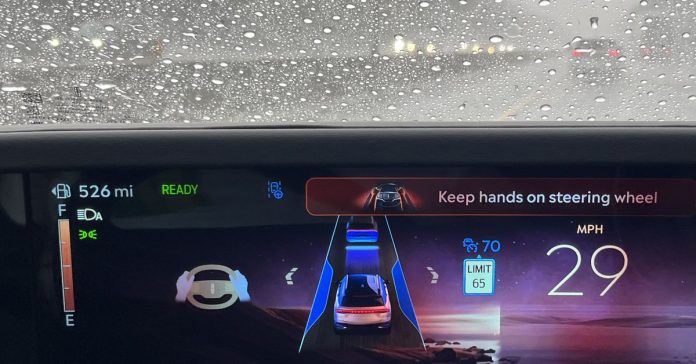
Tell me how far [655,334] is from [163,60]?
1.65m

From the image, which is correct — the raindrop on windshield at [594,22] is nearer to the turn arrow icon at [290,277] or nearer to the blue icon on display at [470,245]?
the blue icon on display at [470,245]

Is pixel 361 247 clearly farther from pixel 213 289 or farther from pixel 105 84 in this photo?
pixel 105 84

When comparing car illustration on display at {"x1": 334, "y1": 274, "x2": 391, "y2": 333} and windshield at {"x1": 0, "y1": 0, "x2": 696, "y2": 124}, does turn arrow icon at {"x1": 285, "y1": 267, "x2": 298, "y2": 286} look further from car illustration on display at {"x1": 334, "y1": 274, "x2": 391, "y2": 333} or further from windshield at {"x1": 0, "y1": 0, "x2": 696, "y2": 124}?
windshield at {"x1": 0, "y1": 0, "x2": 696, "y2": 124}

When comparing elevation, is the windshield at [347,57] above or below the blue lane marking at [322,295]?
above

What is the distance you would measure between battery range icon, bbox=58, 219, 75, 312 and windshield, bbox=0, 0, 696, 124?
0.42 meters

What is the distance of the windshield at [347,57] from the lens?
71.4 inches

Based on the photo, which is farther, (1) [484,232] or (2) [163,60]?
(2) [163,60]

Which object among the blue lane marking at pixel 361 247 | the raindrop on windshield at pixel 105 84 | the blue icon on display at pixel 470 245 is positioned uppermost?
the raindrop on windshield at pixel 105 84

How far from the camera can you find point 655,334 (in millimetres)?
1620

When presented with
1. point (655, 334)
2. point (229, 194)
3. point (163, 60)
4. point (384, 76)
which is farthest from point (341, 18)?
point (655, 334)

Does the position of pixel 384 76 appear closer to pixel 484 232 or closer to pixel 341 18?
pixel 341 18

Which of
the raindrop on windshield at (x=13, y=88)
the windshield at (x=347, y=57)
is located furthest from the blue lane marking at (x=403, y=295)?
the raindrop on windshield at (x=13, y=88)

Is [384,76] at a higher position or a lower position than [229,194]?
higher

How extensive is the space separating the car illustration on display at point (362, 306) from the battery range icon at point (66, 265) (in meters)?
0.72
